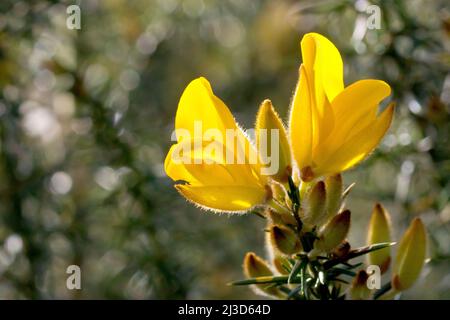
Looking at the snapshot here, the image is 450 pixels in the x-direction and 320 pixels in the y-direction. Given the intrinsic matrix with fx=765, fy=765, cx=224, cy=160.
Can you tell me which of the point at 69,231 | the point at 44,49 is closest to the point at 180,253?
the point at 69,231

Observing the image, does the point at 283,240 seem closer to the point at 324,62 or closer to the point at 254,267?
the point at 254,267

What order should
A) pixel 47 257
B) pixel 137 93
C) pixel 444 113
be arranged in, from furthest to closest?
pixel 137 93 → pixel 47 257 → pixel 444 113

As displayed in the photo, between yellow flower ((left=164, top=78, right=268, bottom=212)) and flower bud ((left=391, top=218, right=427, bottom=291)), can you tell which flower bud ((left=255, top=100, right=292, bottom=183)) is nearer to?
yellow flower ((left=164, top=78, right=268, bottom=212))

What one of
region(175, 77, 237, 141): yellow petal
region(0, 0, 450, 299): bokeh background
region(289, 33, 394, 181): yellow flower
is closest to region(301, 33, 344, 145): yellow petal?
region(289, 33, 394, 181): yellow flower

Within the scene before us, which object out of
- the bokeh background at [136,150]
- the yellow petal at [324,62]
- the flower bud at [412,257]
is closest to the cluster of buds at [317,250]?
the flower bud at [412,257]

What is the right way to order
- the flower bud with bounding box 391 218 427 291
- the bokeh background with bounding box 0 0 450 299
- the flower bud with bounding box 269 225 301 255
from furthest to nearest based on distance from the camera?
1. the bokeh background with bounding box 0 0 450 299
2. the flower bud with bounding box 391 218 427 291
3. the flower bud with bounding box 269 225 301 255

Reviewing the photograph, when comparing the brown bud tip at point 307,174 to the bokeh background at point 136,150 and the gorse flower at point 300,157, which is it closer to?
the gorse flower at point 300,157
